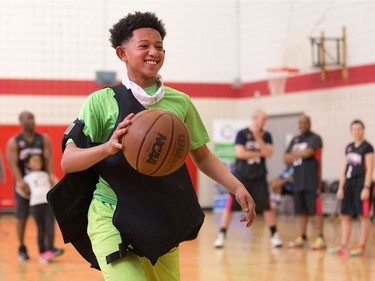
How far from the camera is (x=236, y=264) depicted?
901cm

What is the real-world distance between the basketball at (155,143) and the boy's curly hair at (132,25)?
1.72ft

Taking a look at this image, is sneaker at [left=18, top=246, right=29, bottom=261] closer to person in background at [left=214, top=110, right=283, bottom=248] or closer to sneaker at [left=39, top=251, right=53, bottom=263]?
sneaker at [left=39, top=251, right=53, bottom=263]

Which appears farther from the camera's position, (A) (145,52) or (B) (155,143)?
(A) (145,52)

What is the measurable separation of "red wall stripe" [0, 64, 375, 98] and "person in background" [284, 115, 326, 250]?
163 inches

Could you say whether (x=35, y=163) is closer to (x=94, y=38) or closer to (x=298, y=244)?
(x=298, y=244)

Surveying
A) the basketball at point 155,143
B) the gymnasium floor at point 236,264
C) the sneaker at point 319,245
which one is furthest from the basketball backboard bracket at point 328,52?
the basketball at point 155,143

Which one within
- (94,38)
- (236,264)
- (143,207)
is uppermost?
(94,38)

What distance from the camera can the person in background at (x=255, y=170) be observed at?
1083cm

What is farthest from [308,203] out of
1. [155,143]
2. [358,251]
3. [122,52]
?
[155,143]

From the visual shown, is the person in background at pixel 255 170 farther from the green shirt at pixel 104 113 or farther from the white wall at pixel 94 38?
the white wall at pixel 94 38

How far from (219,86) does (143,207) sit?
15.3m

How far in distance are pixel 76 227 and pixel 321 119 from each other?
12.8 meters

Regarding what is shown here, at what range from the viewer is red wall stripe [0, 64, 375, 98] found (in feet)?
49.5

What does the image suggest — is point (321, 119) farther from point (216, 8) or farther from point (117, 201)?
point (117, 201)
